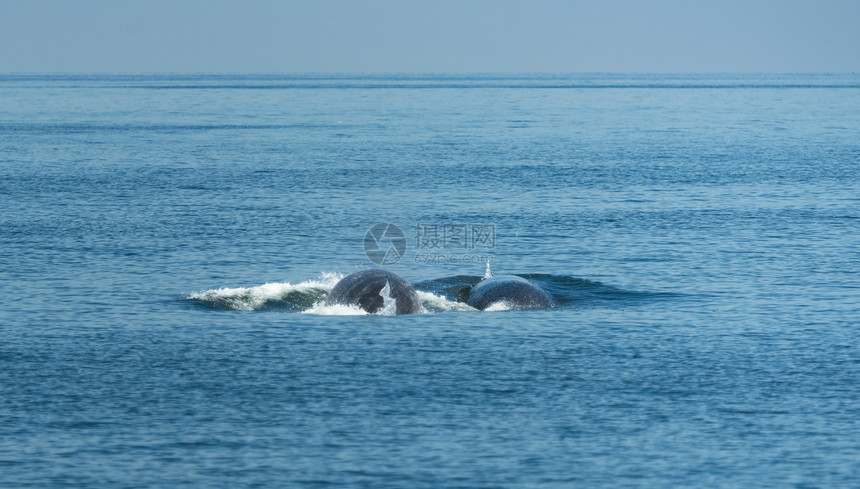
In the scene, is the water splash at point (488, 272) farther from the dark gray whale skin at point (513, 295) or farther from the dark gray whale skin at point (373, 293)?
the dark gray whale skin at point (373, 293)

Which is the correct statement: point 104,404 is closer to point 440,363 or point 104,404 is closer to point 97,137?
point 440,363

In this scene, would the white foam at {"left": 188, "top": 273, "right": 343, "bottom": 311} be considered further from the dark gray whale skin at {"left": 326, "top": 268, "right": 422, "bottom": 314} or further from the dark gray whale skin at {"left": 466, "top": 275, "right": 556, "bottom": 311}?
the dark gray whale skin at {"left": 466, "top": 275, "right": 556, "bottom": 311}

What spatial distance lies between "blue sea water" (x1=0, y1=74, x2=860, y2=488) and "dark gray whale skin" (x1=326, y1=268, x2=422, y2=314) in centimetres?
50

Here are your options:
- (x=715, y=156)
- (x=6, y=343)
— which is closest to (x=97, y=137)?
(x=715, y=156)

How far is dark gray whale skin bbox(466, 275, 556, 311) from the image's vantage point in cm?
2519

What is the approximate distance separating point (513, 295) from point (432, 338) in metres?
3.72

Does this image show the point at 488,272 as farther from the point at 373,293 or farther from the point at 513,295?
the point at 373,293

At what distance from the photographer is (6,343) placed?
21.4 meters

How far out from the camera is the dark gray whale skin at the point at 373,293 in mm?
24562

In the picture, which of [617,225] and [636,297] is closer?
[636,297]

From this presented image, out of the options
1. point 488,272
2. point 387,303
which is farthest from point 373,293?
point 488,272

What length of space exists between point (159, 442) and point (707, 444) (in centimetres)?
776

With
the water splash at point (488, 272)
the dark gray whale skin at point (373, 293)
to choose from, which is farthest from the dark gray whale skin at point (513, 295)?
the water splash at point (488, 272)

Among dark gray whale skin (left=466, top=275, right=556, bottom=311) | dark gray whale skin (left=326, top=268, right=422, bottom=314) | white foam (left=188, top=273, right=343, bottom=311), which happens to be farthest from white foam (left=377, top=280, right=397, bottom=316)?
white foam (left=188, top=273, right=343, bottom=311)
